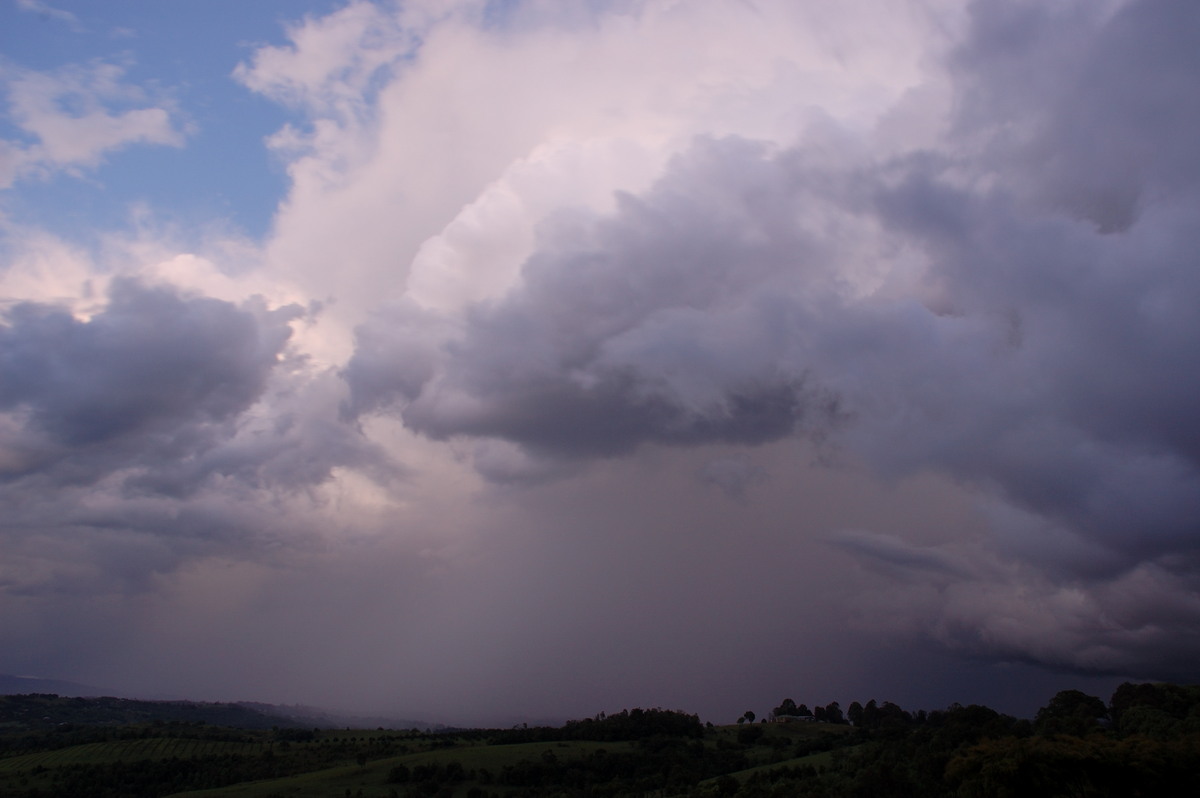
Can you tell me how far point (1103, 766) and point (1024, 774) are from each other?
4.79 meters

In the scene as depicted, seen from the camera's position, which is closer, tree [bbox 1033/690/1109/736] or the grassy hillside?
the grassy hillside

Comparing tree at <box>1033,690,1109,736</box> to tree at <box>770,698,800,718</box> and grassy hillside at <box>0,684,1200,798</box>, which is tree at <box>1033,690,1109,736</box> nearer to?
grassy hillside at <box>0,684,1200,798</box>

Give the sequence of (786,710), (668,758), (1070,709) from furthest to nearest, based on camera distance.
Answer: (786,710) < (668,758) < (1070,709)

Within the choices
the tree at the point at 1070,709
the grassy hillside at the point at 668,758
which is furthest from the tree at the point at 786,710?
the tree at the point at 1070,709

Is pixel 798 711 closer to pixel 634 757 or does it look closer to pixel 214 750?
pixel 634 757

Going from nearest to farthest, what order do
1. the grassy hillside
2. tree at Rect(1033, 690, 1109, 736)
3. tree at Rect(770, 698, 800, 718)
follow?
the grassy hillside < tree at Rect(1033, 690, 1109, 736) < tree at Rect(770, 698, 800, 718)

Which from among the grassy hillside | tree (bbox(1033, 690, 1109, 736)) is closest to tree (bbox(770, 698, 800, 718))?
the grassy hillside

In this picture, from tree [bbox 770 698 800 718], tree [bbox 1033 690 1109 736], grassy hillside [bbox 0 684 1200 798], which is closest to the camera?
grassy hillside [bbox 0 684 1200 798]

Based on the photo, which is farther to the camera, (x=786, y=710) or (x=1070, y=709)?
(x=786, y=710)

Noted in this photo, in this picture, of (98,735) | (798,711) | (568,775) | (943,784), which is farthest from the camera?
(798,711)

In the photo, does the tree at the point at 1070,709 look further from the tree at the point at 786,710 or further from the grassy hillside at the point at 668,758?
the tree at the point at 786,710

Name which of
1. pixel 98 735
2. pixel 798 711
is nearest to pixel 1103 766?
pixel 798 711

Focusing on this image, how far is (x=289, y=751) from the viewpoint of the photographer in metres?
146

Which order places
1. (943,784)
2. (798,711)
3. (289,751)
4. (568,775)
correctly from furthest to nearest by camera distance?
(798,711), (289,751), (568,775), (943,784)
